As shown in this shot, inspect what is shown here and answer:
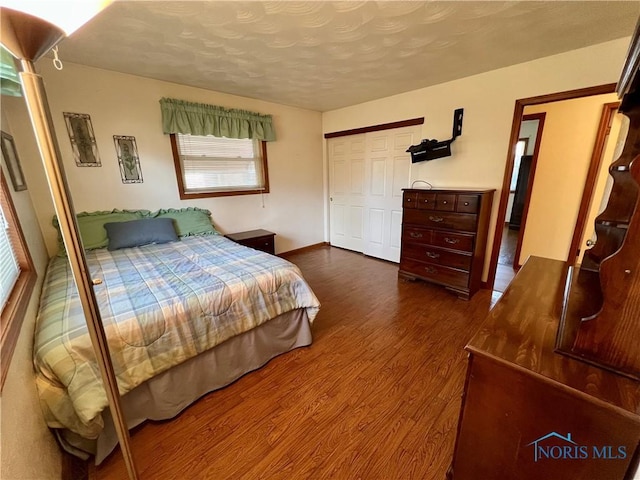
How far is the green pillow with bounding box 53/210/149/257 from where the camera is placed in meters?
2.40

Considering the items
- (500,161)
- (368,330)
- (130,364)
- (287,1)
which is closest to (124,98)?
(287,1)

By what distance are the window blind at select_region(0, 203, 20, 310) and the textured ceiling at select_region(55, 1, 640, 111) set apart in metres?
1.41

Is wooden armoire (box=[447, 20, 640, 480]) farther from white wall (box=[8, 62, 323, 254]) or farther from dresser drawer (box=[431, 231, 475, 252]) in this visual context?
white wall (box=[8, 62, 323, 254])

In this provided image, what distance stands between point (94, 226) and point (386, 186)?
11.2 ft

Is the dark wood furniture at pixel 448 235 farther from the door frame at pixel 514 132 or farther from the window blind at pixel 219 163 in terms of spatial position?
the window blind at pixel 219 163

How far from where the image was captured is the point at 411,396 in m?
1.57

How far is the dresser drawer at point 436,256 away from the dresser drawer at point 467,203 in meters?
0.45

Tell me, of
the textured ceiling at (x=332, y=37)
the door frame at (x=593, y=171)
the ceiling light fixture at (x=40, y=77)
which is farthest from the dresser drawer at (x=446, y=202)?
the ceiling light fixture at (x=40, y=77)

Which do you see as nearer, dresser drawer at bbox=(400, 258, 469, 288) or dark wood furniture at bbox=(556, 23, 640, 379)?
dark wood furniture at bbox=(556, 23, 640, 379)

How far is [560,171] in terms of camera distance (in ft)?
9.88

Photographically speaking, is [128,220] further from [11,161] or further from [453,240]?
[453,240]

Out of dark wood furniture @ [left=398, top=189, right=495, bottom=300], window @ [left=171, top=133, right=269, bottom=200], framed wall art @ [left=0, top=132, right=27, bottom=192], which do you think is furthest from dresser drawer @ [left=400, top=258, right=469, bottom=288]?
framed wall art @ [left=0, top=132, right=27, bottom=192]

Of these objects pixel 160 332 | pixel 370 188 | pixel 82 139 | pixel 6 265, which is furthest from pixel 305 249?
pixel 6 265

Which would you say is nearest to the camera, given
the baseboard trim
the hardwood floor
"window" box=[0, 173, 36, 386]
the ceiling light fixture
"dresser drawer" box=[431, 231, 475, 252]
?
the ceiling light fixture
